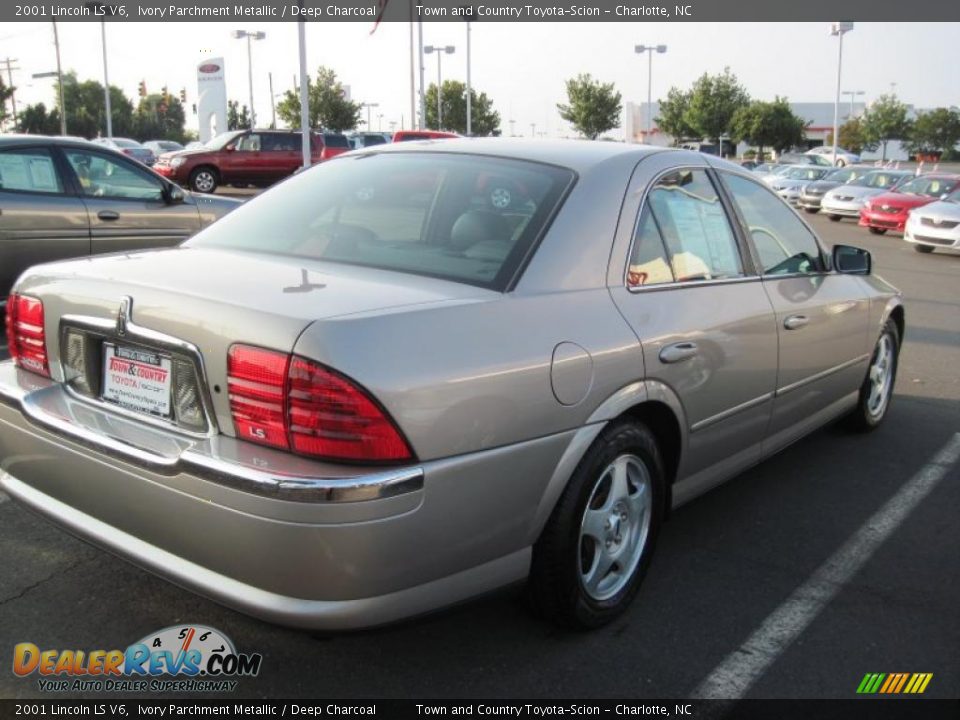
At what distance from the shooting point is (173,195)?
821 centimetres

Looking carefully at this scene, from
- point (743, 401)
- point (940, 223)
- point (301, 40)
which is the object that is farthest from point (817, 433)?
point (301, 40)

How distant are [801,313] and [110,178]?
6135 mm

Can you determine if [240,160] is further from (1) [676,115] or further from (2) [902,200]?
(1) [676,115]

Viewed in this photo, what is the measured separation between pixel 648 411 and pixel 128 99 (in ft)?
396

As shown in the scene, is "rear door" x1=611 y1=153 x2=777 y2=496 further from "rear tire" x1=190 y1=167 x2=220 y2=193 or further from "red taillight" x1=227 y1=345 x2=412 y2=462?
"rear tire" x1=190 y1=167 x2=220 y2=193

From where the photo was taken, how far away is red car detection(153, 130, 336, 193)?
2523 cm

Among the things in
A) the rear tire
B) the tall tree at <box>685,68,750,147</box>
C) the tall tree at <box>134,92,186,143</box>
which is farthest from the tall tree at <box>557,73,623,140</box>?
the tall tree at <box>134,92,186,143</box>

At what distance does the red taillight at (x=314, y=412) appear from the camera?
226cm

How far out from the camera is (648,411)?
10.4ft

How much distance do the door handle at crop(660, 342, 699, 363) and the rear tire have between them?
2401cm

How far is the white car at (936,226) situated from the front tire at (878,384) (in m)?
12.5

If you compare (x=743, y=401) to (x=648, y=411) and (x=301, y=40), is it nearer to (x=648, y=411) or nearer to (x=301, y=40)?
(x=648, y=411)

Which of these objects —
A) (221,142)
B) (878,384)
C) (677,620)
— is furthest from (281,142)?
(677,620)

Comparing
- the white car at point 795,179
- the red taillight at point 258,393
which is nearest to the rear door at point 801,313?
the red taillight at point 258,393
